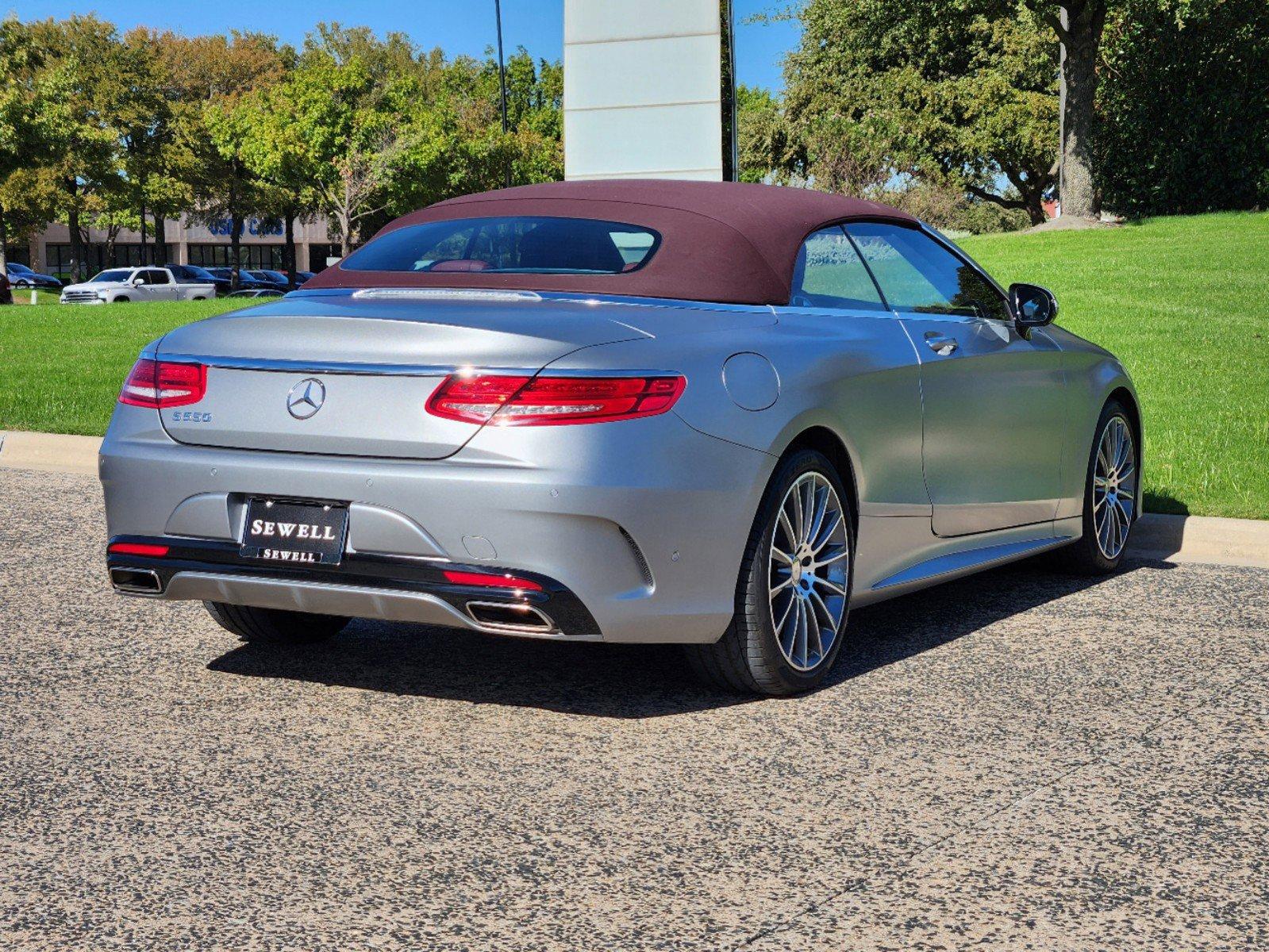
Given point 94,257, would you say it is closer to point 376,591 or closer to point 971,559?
point 971,559

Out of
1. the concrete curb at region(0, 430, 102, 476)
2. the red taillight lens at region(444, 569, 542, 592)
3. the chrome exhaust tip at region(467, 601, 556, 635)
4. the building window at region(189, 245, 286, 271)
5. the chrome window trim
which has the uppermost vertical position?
the chrome window trim

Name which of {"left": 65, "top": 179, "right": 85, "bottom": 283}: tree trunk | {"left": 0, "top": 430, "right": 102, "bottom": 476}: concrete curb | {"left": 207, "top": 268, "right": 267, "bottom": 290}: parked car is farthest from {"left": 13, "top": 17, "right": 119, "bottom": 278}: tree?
{"left": 0, "top": 430, "right": 102, "bottom": 476}: concrete curb

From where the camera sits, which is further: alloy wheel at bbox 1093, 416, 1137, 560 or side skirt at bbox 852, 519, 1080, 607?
alloy wheel at bbox 1093, 416, 1137, 560

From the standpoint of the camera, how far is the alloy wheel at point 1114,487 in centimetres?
713

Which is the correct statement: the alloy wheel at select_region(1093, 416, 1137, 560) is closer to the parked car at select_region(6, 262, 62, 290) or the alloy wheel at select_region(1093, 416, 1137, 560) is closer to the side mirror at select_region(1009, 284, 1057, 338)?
the side mirror at select_region(1009, 284, 1057, 338)

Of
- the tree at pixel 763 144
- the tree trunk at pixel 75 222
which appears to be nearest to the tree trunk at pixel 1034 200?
the tree at pixel 763 144

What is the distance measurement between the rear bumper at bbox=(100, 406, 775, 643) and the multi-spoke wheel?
2856 mm

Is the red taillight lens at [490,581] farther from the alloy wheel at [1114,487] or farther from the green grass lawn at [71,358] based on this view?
the green grass lawn at [71,358]

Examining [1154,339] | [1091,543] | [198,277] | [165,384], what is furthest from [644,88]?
[198,277]

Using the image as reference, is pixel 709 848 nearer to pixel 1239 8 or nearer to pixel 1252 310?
pixel 1252 310

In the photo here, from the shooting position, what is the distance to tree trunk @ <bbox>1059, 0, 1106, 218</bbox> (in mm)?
33125

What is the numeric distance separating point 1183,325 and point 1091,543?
10.5m

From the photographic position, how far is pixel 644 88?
20781 mm

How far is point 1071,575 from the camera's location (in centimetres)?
732
